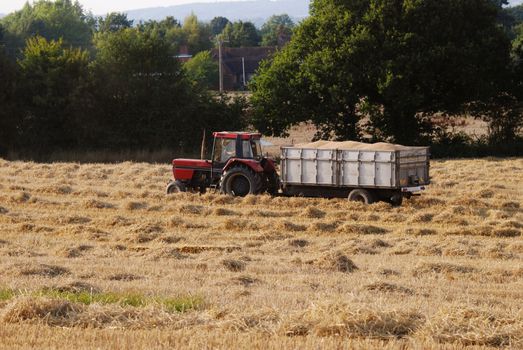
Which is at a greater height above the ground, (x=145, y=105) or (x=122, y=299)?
(x=145, y=105)

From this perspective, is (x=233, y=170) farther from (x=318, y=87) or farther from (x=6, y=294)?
(x=318, y=87)

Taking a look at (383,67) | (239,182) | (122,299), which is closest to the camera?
(122,299)

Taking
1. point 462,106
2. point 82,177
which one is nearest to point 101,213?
point 82,177

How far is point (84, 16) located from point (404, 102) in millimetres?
126976

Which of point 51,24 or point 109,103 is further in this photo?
point 51,24

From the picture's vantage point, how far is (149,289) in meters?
13.1

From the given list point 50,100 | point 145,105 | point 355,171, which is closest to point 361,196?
point 355,171

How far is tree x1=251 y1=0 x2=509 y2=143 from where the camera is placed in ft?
132

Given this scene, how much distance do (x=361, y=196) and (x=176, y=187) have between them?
16.8 ft

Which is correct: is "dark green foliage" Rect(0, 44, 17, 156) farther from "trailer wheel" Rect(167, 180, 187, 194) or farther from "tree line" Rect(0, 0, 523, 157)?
"trailer wheel" Rect(167, 180, 187, 194)

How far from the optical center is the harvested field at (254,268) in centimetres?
1001

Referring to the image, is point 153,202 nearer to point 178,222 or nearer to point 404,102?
point 178,222

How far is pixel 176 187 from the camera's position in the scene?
2619 cm

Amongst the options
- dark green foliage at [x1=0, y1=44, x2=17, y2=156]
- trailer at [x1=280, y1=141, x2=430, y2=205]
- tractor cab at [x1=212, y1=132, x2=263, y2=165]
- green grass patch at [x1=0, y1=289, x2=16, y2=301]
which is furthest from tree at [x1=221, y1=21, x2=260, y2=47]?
green grass patch at [x1=0, y1=289, x2=16, y2=301]
